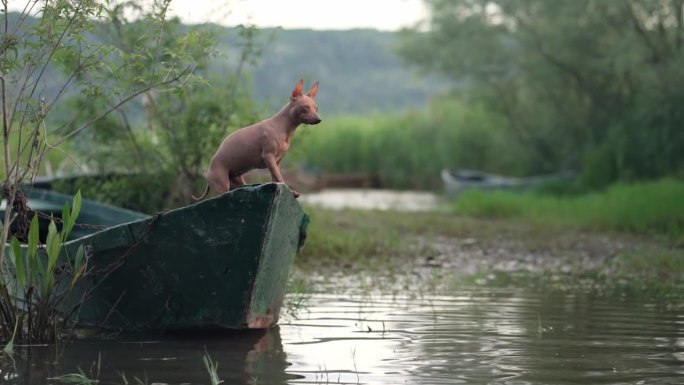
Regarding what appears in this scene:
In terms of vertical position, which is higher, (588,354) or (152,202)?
(152,202)

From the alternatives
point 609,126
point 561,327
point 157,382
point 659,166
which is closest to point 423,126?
point 609,126

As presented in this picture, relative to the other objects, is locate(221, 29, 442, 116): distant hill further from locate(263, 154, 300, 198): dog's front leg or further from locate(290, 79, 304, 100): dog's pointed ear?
locate(263, 154, 300, 198): dog's front leg

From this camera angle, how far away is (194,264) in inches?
265

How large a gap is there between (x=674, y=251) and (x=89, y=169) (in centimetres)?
624

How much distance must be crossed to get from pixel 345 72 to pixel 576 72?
44.6 meters

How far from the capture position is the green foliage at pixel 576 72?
17234 millimetres

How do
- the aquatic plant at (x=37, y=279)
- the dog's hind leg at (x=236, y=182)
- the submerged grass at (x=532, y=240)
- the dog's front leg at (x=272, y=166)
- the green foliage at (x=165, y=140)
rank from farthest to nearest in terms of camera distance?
1. the green foliage at (x=165, y=140)
2. the submerged grass at (x=532, y=240)
3. the dog's hind leg at (x=236, y=182)
4. the dog's front leg at (x=272, y=166)
5. the aquatic plant at (x=37, y=279)

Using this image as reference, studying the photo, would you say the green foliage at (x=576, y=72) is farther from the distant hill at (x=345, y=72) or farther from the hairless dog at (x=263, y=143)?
the distant hill at (x=345, y=72)

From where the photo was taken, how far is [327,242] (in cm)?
1167

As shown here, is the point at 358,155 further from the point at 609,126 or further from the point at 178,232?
the point at 178,232

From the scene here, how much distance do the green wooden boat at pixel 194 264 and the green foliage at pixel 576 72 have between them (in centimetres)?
1055

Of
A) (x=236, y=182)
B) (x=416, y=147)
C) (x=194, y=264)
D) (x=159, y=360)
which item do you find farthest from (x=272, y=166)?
(x=416, y=147)

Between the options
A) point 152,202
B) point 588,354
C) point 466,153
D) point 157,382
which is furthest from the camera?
point 466,153

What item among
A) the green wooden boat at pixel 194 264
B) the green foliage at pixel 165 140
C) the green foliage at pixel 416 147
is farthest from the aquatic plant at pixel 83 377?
the green foliage at pixel 416 147
